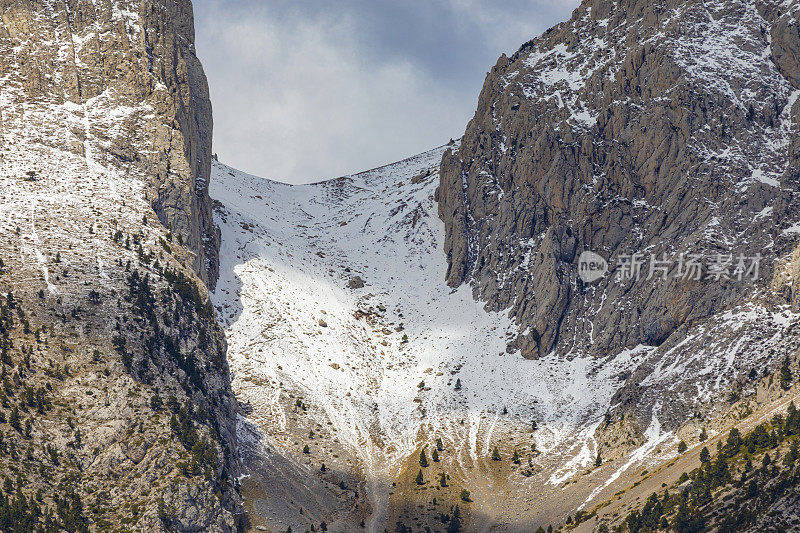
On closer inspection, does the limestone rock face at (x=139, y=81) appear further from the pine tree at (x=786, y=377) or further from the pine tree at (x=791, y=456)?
the pine tree at (x=791, y=456)

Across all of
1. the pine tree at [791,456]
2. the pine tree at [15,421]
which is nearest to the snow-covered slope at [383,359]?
the pine tree at [791,456]

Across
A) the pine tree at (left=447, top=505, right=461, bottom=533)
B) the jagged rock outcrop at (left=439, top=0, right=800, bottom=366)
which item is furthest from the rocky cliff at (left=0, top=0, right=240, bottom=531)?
the jagged rock outcrop at (left=439, top=0, right=800, bottom=366)

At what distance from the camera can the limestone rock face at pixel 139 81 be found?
472 feet

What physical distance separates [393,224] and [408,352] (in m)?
Answer: 47.0

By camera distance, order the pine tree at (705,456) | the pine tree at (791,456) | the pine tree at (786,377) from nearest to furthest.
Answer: the pine tree at (791,456) → the pine tree at (705,456) → the pine tree at (786,377)

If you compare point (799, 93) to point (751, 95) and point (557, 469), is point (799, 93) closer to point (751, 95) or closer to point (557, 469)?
point (751, 95)

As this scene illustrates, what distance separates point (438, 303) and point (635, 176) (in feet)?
131

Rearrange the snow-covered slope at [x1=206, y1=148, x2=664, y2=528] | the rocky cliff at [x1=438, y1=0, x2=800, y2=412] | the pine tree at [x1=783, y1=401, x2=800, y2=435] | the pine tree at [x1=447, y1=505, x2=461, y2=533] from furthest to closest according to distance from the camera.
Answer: the rocky cliff at [x1=438, y1=0, x2=800, y2=412]
the snow-covered slope at [x1=206, y1=148, x2=664, y2=528]
the pine tree at [x1=447, y1=505, x2=461, y2=533]
the pine tree at [x1=783, y1=401, x2=800, y2=435]

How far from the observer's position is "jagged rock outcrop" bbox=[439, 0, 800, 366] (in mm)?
140875

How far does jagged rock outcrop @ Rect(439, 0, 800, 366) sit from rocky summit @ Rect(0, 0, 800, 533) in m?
0.47

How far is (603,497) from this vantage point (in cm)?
11031

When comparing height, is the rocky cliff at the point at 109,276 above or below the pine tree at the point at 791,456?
above

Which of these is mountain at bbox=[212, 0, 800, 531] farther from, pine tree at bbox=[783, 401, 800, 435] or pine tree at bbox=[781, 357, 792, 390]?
pine tree at bbox=[783, 401, 800, 435]

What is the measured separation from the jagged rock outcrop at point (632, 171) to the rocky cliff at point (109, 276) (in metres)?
51.5
